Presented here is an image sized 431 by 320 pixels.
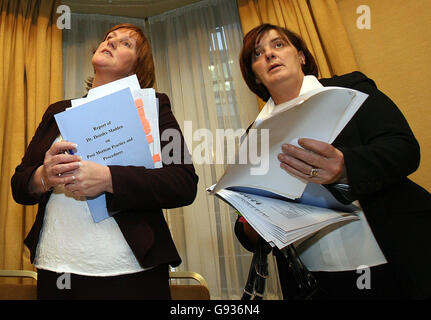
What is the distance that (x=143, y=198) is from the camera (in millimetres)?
757

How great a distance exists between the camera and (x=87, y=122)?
74 cm

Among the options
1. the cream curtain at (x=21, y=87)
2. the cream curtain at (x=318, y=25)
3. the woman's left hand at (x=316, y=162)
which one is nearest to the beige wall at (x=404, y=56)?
the cream curtain at (x=318, y=25)

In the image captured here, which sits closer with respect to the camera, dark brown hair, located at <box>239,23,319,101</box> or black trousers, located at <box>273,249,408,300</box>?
black trousers, located at <box>273,249,408,300</box>

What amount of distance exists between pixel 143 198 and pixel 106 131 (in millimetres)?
187

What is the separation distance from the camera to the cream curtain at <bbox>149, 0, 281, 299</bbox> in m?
2.17

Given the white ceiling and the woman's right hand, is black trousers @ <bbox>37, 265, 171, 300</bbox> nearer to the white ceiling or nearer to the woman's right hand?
the woman's right hand

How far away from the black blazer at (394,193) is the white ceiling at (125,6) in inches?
92.0

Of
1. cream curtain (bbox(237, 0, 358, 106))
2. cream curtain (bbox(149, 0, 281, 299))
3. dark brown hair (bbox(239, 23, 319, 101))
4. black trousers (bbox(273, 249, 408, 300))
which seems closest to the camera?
black trousers (bbox(273, 249, 408, 300))

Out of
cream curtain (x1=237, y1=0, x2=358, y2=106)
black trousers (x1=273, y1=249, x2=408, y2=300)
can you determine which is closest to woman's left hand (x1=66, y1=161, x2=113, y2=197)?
black trousers (x1=273, y1=249, x2=408, y2=300)

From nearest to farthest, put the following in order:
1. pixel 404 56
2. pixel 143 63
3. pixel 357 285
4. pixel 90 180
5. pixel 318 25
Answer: pixel 90 180, pixel 357 285, pixel 143 63, pixel 404 56, pixel 318 25

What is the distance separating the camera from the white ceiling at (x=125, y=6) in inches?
102

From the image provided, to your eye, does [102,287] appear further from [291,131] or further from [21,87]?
[21,87]

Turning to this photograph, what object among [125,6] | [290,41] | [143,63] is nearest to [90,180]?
[143,63]

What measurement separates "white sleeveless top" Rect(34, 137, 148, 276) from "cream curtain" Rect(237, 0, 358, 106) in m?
1.63
